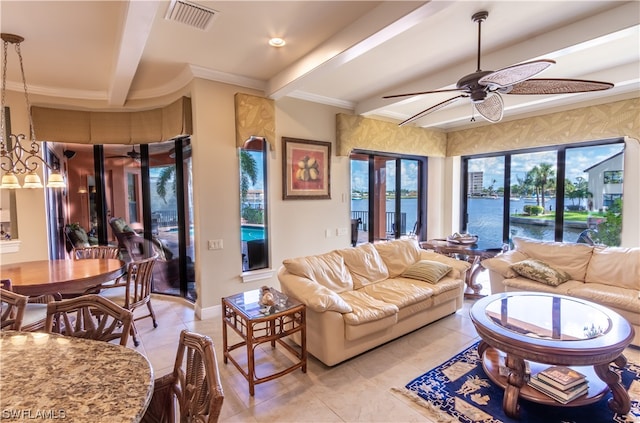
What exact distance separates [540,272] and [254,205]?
3.54 meters

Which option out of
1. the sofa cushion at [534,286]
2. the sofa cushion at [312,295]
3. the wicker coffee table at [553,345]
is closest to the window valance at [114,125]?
the sofa cushion at [312,295]

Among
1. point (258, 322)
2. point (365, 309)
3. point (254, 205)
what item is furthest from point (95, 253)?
point (365, 309)

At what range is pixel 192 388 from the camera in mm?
1156

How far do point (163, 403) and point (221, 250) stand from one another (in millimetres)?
2646

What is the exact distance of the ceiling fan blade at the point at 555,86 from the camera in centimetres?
227

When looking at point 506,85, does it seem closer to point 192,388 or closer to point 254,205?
→ point 192,388

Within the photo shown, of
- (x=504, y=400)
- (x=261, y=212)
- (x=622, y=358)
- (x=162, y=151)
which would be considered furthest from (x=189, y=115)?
(x=622, y=358)

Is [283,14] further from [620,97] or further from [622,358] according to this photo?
[620,97]

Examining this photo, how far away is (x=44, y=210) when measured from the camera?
393 cm

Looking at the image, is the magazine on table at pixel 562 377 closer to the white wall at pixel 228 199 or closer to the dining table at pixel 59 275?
the white wall at pixel 228 199

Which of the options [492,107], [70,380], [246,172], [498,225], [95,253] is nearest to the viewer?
[70,380]

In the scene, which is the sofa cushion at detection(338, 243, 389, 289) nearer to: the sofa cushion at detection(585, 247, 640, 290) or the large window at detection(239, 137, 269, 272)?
the large window at detection(239, 137, 269, 272)

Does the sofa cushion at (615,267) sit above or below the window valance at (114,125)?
below

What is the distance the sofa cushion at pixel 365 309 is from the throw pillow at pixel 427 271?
80 centimetres
